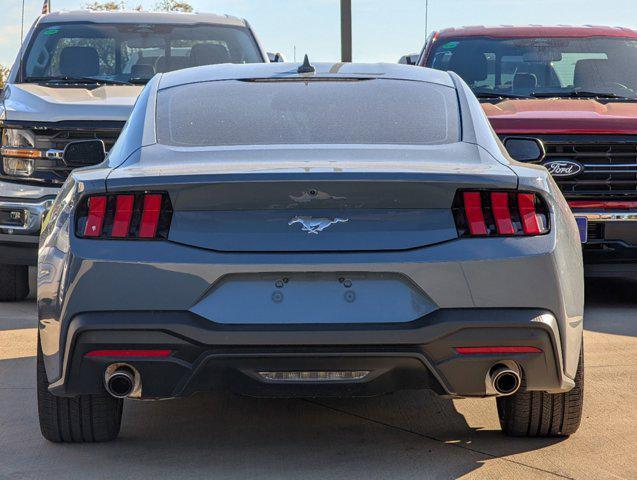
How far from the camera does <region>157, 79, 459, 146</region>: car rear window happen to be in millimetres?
5301

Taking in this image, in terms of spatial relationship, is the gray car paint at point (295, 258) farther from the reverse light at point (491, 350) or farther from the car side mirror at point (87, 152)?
the car side mirror at point (87, 152)

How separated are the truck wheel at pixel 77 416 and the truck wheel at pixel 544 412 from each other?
1522mm

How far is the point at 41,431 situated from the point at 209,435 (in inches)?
26.4

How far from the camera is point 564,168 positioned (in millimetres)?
9586

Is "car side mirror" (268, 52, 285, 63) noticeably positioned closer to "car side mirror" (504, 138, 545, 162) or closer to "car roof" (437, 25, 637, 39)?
"car roof" (437, 25, 637, 39)

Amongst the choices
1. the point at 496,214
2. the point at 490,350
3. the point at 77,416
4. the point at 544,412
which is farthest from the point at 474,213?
the point at 77,416

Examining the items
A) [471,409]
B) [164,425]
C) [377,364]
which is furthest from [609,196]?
[377,364]

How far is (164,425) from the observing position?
19.2 ft

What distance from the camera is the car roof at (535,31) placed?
36.6ft

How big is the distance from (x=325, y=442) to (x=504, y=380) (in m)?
1.00

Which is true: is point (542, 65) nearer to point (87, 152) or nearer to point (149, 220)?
point (87, 152)

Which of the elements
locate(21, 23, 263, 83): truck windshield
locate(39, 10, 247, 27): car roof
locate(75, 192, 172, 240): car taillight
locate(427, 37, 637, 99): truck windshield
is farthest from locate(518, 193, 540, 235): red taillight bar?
locate(39, 10, 247, 27): car roof

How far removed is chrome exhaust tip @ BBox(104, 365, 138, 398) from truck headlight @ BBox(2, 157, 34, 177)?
501 centimetres

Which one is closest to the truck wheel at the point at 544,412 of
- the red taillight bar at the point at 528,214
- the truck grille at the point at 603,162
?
the red taillight bar at the point at 528,214
